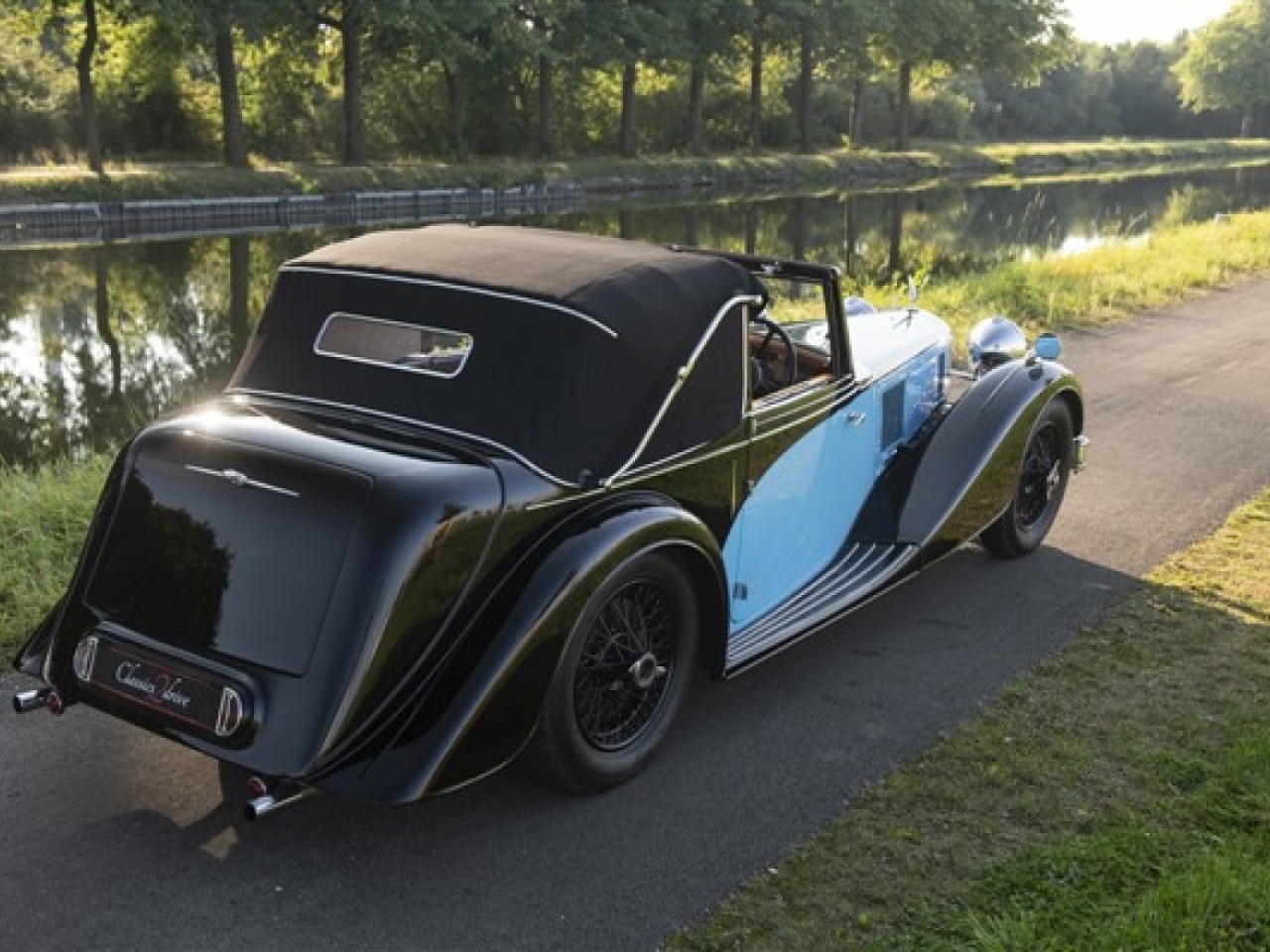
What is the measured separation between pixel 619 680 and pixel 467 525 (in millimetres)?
804

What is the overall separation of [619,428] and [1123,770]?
2.04m

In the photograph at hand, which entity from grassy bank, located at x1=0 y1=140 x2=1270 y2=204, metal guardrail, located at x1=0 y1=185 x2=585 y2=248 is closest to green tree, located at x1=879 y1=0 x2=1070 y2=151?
grassy bank, located at x1=0 y1=140 x2=1270 y2=204

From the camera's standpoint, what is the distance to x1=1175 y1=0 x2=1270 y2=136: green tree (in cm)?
7794

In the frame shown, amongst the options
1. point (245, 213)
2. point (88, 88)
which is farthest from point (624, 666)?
point (88, 88)

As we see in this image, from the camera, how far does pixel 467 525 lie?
3516mm

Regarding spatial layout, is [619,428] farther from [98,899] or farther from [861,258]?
[861,258]

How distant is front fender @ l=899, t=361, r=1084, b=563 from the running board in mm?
154

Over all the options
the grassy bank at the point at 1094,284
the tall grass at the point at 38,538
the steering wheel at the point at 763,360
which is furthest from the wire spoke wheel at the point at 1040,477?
the grassy bank at the point at 1094,284

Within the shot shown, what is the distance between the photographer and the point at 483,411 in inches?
154

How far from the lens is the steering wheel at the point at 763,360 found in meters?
4.90

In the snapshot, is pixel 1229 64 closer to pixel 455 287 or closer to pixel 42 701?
pixel 455 287

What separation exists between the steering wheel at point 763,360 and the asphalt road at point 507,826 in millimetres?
1092

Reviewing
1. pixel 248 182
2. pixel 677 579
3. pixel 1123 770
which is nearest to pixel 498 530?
pixel 677 579

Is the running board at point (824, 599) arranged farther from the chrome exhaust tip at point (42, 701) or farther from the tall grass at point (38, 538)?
the tall grass at point (38, 538)
